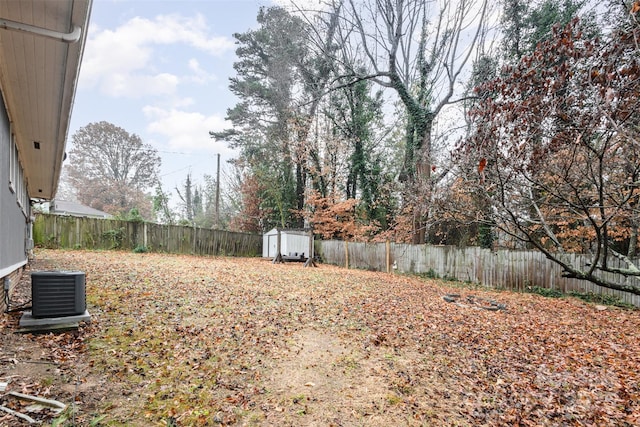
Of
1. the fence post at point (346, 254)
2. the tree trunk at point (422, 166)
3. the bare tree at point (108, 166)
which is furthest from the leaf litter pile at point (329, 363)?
the bare tree at point (108, 166)

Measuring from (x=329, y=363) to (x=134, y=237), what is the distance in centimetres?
1338

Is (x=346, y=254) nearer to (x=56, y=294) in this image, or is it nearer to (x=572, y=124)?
(x=572, y=124)

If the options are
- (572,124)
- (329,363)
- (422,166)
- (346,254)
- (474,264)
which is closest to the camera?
(329,363)

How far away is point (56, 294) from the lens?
3.50m

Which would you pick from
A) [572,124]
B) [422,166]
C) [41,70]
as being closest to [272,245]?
[422,166]

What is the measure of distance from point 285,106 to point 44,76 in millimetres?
14411

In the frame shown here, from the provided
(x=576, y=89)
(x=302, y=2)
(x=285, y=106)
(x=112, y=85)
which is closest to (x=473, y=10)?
(x=302, y=2)

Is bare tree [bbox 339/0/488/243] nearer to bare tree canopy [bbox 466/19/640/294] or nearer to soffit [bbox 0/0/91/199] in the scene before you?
bare tree canopy [bbox 466/19/640/294]

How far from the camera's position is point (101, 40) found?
8.68 m

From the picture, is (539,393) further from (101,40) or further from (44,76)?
(101,40)

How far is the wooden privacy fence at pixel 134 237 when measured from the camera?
12172mm

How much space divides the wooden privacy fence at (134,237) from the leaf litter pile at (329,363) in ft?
28.1

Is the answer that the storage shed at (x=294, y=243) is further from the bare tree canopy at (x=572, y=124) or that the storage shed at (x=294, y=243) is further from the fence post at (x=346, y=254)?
the bare tree canopy at (x=572, y=124)

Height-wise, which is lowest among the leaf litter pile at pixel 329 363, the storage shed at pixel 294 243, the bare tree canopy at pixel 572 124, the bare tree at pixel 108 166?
the leaf litter pile at pixel 329 363
